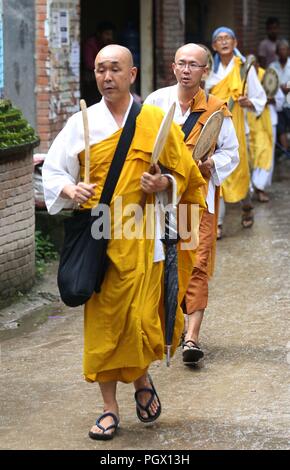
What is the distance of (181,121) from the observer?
23.1 feet

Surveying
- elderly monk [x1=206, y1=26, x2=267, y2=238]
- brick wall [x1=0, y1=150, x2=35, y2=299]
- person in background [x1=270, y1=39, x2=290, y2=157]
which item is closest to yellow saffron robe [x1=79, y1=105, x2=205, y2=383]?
brick wall [x1=0, y1=150, x2=35, y2=299]

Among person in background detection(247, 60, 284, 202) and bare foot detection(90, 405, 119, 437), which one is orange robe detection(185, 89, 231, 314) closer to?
bare foot detection(90, 405, 119, 437)

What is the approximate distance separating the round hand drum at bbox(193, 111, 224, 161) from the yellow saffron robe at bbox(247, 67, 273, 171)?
5.85m

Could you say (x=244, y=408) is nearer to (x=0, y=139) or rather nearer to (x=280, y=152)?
(x=0, y=139)

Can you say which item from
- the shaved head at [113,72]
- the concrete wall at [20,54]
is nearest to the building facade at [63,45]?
the concrete wall at [20,54]

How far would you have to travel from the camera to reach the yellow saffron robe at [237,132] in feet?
36.7

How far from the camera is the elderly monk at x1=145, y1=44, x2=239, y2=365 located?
691cm

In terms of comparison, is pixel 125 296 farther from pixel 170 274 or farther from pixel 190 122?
pixel 190 122

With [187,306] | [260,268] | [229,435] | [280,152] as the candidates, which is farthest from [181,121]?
[280,152]

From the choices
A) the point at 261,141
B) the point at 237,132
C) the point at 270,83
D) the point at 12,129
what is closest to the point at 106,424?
the point at 12,129

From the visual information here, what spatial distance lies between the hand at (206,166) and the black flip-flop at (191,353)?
99 centimetres

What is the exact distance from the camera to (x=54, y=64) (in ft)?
37.0

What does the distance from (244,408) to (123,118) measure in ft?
5.31

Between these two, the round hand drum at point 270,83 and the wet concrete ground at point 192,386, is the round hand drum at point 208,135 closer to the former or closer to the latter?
the wet concrete ground at point 192,386
